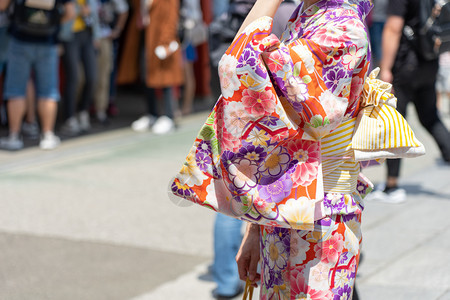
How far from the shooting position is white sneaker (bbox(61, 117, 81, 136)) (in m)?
9.21

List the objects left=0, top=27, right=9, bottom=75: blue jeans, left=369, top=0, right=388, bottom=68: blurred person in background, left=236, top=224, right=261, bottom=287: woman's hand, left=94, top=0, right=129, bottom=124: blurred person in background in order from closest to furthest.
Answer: left=236, top=224, right=261, bottom=287: woman's hand, left=0, top=27, right=9, bottom=75: blue jeans, left=94, top=0, right=129, bottom=124: blurred person in background, left=369, top=0, right=388, bottom=68: blurred person in background

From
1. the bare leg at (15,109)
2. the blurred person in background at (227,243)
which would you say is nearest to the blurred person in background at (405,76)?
the blurred person in background at (227,243)

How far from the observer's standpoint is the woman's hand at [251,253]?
259 centimetres

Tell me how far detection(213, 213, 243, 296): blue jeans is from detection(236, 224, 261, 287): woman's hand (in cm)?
151

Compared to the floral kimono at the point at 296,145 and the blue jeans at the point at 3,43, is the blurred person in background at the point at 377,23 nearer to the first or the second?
the blue jeans at the point at 3,43

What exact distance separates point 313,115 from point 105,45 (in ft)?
26.7

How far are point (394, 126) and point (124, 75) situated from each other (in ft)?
30.0

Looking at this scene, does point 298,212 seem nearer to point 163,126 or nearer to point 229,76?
point 229,76

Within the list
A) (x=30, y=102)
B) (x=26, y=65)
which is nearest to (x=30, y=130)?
(x=30, y=102)

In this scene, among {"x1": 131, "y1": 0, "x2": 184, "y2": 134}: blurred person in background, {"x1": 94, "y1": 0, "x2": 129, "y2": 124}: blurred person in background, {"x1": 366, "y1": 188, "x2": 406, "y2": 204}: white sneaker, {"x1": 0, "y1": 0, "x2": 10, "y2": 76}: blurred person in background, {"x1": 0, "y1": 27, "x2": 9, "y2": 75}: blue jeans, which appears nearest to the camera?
{"x1": 366, "y1": 188, "x2": 406, "y2": 204}: white sneaker

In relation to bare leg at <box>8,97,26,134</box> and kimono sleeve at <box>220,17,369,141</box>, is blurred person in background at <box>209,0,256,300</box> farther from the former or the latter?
bare leg at <box>8,97,26,134</box>

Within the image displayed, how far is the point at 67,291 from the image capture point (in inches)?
172

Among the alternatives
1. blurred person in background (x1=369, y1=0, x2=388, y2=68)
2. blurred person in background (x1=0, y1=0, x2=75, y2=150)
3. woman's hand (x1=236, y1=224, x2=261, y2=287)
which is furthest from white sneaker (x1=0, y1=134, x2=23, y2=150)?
woman's hand (x1=236, y1=224, x2=261, y2=287)

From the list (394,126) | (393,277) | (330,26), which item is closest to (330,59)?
(330,26)
